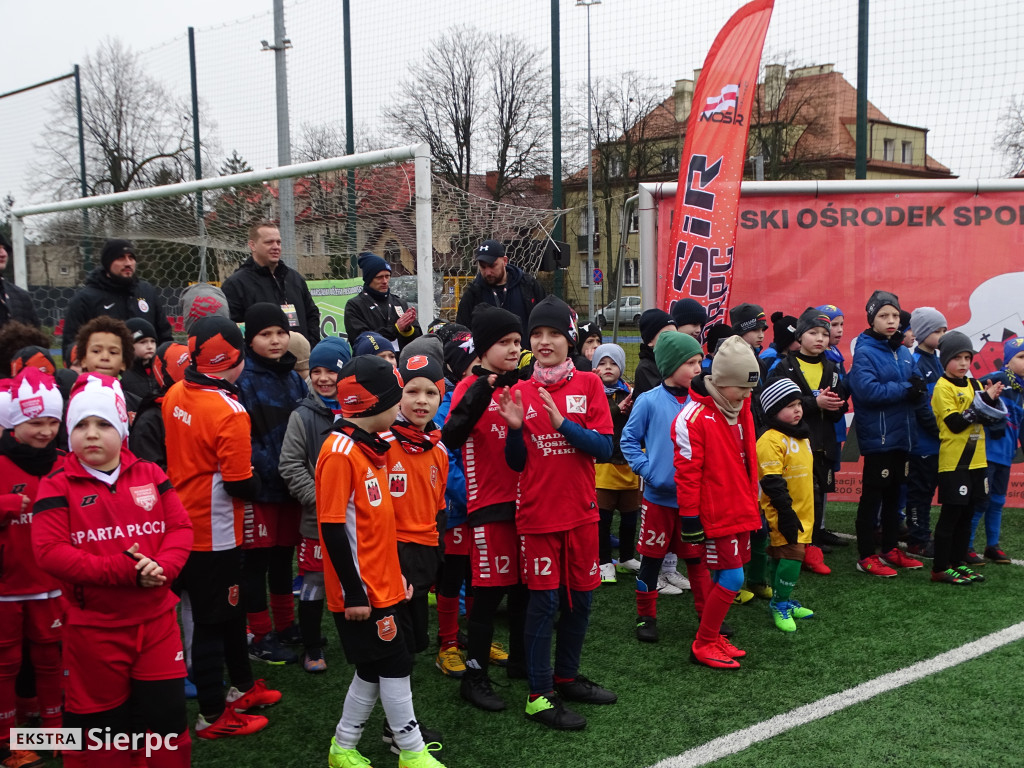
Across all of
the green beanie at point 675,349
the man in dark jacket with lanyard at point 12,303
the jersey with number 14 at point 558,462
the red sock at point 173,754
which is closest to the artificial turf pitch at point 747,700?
the red sock at point 173,754

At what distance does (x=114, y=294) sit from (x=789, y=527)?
4.76 m

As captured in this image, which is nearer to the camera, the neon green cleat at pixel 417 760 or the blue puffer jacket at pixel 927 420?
the neon green cleat at pixel 417 760

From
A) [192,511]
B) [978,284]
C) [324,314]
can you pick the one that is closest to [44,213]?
[324,314]

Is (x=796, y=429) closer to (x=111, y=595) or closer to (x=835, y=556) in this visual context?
(x=835, y=556)

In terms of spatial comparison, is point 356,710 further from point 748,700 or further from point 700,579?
point 700,579

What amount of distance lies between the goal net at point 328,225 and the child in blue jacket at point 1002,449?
4.31m

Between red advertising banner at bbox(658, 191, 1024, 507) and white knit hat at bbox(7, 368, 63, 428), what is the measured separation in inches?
219

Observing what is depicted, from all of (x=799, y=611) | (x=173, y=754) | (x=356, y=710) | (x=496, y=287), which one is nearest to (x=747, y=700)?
(x=799, y=611)

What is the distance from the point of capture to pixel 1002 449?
19.3 ft

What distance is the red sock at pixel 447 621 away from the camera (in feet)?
14.3

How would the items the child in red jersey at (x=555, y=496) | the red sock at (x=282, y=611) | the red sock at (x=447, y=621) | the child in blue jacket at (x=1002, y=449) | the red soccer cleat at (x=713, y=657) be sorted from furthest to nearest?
the child in blue jacket at (x=1002, y=449) < the red sock at (x=282, y=611) < the red sock at (x=447, y=621) < the red soccer cleat at (x=713, y=657) < the child in red jersey at (x=555, y=496)

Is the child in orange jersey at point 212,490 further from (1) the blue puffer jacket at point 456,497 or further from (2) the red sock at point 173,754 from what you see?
(1) the blue puffer jacket at point 456,497

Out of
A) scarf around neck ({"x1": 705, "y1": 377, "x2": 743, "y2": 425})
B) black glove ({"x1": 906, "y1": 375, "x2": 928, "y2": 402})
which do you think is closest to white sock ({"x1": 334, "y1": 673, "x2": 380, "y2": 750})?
scarf around neck ({"x1": 705, "y1": 377, "x2": 743, "y2": 425})

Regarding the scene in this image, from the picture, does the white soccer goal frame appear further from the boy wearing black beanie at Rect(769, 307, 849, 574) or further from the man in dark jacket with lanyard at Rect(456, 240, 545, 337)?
the boy wearing black beanie at Rect(769, 307, 849, 574)
